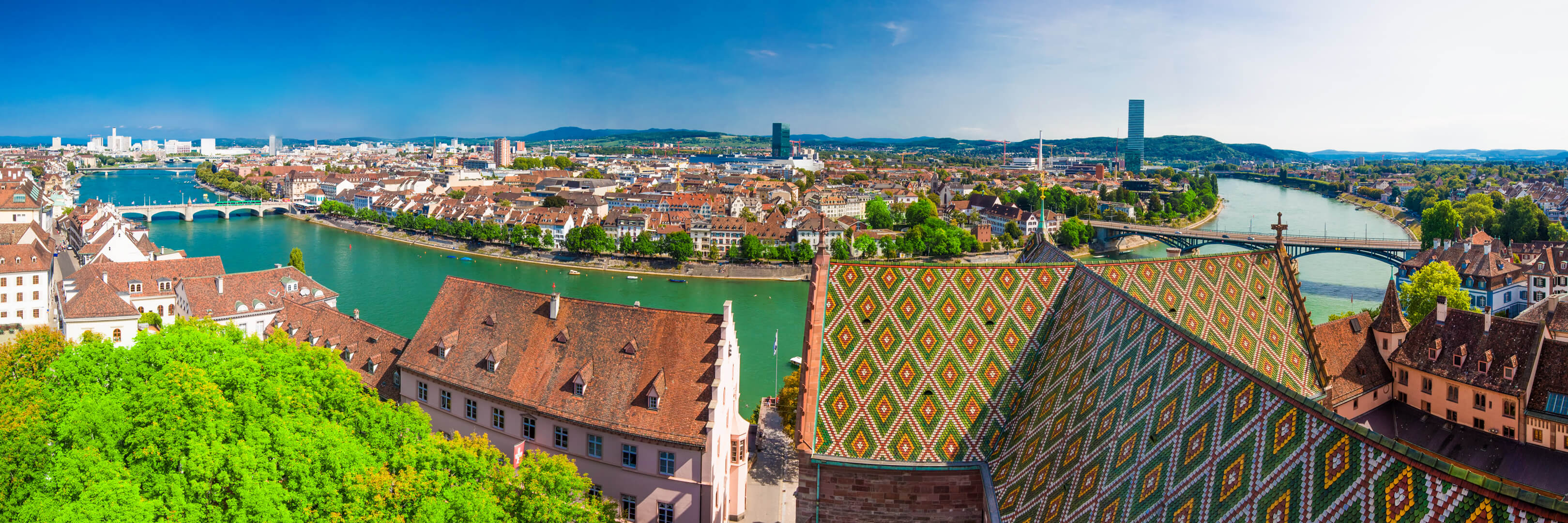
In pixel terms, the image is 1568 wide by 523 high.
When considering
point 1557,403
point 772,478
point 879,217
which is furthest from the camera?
point 879,217

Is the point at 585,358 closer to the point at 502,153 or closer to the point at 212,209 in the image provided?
the point at 212,209

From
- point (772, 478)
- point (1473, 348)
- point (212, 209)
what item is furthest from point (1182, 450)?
point (212, 209)

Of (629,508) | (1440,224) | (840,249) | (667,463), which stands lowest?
(629,508)

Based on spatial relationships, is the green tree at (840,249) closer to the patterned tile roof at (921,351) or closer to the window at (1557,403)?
the window at (1557,403)

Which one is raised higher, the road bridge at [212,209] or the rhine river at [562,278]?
the road bridge at [212,209]

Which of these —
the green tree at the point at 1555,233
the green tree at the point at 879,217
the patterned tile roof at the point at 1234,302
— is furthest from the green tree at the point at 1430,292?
the green tree at the point at 879,217

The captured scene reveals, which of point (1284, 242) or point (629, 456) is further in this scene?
point (1284, 242)

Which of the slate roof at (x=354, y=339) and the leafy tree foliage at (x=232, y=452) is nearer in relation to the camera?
the leafy tree foliage at (x=232, y=452)
